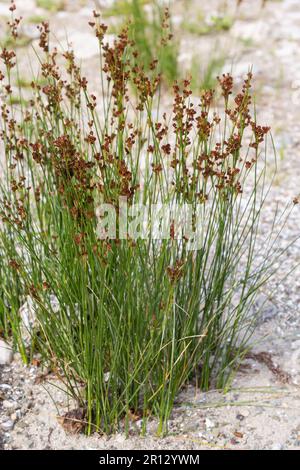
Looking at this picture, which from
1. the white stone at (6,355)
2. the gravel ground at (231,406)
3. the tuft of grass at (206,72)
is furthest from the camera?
the tuft of grass at (206,72)

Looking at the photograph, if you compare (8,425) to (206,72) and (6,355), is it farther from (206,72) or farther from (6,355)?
(206,72)

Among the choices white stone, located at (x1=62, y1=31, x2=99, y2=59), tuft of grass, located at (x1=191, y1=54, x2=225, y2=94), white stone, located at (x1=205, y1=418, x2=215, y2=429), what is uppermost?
white stone, located at (x1=62, y1=31, x2=99, y2=59)

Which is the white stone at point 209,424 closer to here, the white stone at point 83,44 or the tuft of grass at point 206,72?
the tuft of grass at point 206,72

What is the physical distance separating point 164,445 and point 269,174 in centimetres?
259

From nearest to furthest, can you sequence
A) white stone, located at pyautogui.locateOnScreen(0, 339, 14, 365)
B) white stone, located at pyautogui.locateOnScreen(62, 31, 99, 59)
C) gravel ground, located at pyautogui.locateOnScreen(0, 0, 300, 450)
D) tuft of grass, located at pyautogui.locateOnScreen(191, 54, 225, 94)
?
gravel ground, located at pyautogui.locateOnScreen(0, 0, 300, 450) → white stone, located at pyautogui.locateOnScreen(0, 339, 14, 365) → tuft of grass, located at pyautogui.locateOnScreen(191, 54, 225, 94) → white stone, located at pyautogui.locateOnScreen(62, 31, 99, 59)

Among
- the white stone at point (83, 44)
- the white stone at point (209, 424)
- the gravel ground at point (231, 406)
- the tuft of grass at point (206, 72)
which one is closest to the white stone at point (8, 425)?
the gravel ground at point (231, 406)

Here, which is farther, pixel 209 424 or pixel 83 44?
pixel 83 44

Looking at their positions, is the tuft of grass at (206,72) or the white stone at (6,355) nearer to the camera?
the white stone at (6,355)

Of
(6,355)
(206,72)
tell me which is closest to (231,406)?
(6,355)

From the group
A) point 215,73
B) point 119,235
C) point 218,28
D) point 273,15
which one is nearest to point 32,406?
point 119,235

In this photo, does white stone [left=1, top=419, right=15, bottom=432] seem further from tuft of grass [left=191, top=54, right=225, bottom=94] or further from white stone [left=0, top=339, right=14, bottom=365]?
tuft of grass [left=191, top=54, right=225, bottom=94]

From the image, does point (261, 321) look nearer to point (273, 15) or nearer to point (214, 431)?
point (214, 431)

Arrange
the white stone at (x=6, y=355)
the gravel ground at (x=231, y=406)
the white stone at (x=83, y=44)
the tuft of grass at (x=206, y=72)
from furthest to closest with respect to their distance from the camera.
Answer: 1. the white stone at (x=83, y=44)
2. the tuft of grass at (x=206, y=72)
3. the white stone at (x=6, y=355)
4. the gravel ground at (x=231, y=406)

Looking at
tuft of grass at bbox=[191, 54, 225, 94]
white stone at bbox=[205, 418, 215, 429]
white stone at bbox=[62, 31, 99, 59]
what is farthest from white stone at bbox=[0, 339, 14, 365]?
white stone at bbox=[62, 31, 99, 59]
